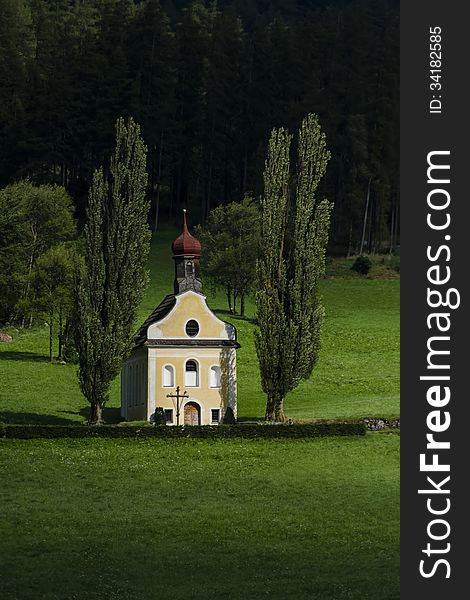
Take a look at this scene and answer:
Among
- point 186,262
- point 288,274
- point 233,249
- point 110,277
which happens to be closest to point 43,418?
point 110,277

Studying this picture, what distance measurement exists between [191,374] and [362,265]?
49723 millimetres

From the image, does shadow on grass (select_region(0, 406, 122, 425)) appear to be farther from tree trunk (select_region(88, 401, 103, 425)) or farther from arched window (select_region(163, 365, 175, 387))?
arched window (select_region(163, 365, 175, 387))

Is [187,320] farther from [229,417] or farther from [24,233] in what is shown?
[24,233]

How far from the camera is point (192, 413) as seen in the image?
65.2 m

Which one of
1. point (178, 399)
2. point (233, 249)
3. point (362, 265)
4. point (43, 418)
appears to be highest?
point (362, 265)

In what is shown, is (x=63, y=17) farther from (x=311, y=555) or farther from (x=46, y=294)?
(x=311, y=555)

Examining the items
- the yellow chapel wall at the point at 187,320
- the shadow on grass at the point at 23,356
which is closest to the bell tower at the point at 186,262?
the yellow chapel wall at the point at 187,320

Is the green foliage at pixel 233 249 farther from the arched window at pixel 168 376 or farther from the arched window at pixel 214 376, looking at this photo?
the arched window at pixel 168 376

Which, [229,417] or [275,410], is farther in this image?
[229,417]

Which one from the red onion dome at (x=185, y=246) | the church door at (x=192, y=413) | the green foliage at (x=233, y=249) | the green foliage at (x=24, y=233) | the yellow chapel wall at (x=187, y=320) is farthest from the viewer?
the green foliage at (x=233, y=249)

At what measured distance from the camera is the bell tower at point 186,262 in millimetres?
68250

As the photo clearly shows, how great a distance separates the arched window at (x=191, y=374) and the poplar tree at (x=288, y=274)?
5100 millimetres

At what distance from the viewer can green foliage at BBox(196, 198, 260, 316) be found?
93938 millimetres

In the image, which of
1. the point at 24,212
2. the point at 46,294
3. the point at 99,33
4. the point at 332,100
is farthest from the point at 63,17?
the point at 46,294
